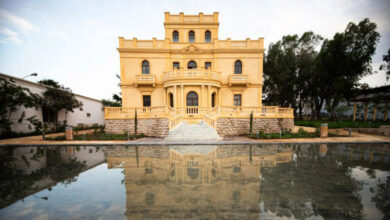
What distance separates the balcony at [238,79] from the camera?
55.1 feet

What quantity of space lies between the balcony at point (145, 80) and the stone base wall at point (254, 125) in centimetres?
972

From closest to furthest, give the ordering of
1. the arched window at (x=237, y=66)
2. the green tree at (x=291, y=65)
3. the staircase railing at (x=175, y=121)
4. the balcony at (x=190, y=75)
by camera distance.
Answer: the staircase railing at (x=175, y=121) → the balcony at (x=190, y=75) → the arched window at (x=237, y=66) → the green tree at (x=291, y=65)

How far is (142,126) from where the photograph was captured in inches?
511

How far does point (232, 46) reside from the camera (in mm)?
17594

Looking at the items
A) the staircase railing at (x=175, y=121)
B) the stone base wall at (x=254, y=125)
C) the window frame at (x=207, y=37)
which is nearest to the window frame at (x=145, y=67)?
the staircase railing at (x=175, y=121)

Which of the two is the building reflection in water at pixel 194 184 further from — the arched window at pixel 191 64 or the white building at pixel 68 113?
the white building at pixel 68 113

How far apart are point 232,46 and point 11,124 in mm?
24438

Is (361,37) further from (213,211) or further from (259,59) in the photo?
(213,211)

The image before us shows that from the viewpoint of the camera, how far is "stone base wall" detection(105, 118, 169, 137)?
12.1m

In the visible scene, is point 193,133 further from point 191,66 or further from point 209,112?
point 191,66

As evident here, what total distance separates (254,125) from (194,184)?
34.3ft

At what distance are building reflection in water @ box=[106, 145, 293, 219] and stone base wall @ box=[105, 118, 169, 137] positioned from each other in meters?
5.30

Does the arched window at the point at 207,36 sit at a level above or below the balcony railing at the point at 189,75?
above

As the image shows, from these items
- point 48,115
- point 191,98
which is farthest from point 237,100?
point 48,115
